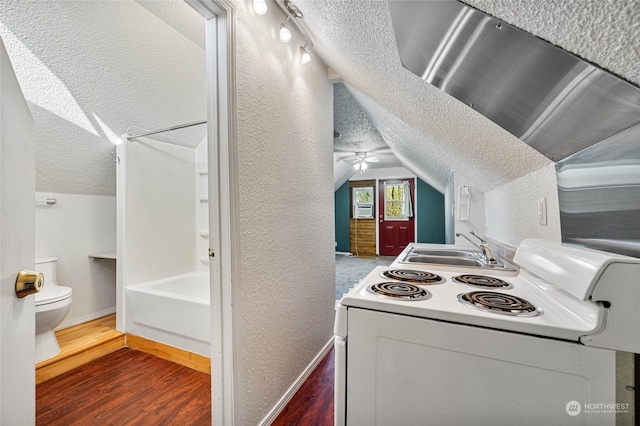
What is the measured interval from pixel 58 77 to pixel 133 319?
6.30 ft

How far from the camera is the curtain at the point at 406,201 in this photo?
6.53 metres

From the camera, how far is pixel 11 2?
4.60 feet

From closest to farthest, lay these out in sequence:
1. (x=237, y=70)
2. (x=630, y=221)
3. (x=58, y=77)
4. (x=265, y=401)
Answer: (x=630, y=221) → (x=237, y=70) → (x=265, y=401) → (x=58, y=77)

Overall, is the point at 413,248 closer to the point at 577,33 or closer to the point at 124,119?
the point at 577,33

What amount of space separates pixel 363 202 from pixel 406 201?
1.12 metres

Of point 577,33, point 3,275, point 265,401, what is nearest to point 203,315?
point 265,401

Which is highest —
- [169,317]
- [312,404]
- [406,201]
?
[406,201]

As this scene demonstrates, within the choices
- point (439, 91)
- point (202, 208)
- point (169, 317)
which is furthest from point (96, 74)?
Answer: point (439, 91)

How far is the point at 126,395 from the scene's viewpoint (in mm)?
1604

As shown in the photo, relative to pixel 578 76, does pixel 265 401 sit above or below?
below

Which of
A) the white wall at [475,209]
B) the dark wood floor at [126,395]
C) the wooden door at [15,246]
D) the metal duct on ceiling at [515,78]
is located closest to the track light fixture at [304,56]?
the metal duct on ceiling at [515,78]

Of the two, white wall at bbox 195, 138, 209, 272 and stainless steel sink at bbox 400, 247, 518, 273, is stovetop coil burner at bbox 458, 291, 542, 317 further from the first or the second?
white wall at bbox 195, 138, 209, 272

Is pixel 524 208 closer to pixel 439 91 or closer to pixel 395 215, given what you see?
pixel 439 91

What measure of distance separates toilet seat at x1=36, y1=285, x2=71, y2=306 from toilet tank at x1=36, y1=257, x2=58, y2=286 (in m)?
0.11
